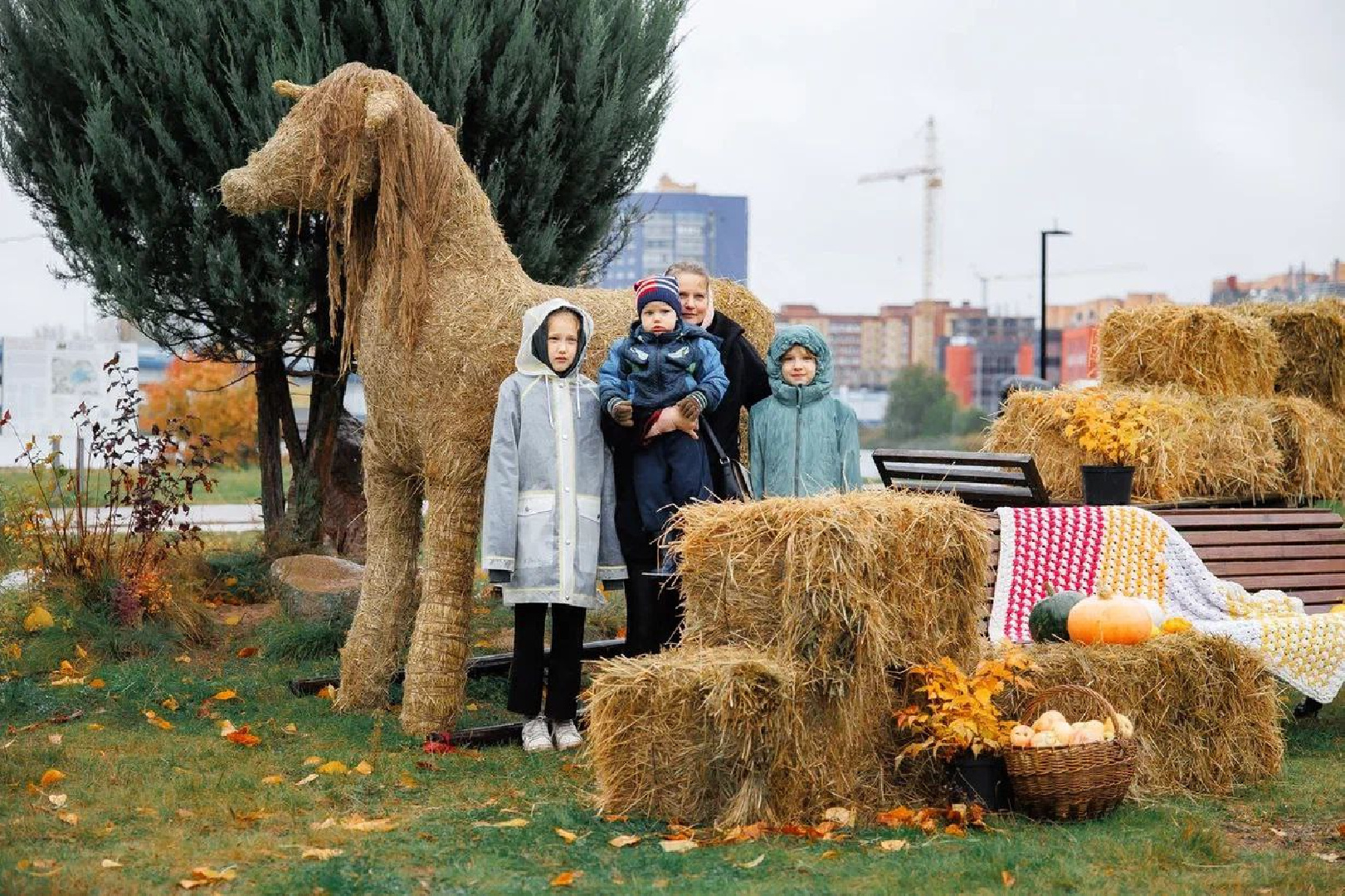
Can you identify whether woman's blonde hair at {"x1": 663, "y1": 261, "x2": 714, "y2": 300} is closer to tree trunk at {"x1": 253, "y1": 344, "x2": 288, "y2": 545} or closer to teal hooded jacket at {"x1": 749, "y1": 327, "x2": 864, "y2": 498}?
teal hooded jacket at {"x1": 749, "y1": 327, "x2": 864, "y2": 498}

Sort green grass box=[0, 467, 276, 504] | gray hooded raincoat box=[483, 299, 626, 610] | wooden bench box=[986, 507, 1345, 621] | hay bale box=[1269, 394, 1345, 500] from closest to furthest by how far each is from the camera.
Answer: gray hooded raincoat box=[483, 299, 626, 610] → wooden bench box=[986, 507, 1345, 621] → hay bale box=[1269, 394, 1345, 500] → green grass box=[0, 467, 276, 504]

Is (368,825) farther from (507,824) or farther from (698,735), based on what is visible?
(698,735)

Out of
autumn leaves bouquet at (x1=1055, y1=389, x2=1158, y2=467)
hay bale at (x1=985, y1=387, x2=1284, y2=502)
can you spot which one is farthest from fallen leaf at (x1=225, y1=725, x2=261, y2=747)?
autumn leaves bouquet at (x1=1055, y1=389, x2=1158, y2=467)

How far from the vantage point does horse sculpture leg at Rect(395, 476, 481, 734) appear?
6.73 m

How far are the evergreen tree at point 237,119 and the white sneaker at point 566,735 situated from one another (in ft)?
13.1

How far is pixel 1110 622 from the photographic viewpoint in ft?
20.8

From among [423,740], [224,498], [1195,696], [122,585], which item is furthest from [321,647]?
[224,498]

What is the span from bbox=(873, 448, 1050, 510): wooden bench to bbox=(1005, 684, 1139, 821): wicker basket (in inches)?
108

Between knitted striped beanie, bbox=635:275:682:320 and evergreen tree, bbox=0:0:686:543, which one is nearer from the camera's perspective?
knitted striped beanie, bbox=635:275:682:320

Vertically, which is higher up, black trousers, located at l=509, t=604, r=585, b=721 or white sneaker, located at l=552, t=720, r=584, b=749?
black trousers, located at l=509, t=604, r=585, b=721

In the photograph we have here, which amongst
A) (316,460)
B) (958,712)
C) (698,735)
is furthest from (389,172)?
(316,460)

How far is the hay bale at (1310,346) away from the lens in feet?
32.8

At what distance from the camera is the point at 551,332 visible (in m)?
6.58

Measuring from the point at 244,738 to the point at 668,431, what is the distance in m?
2.50
